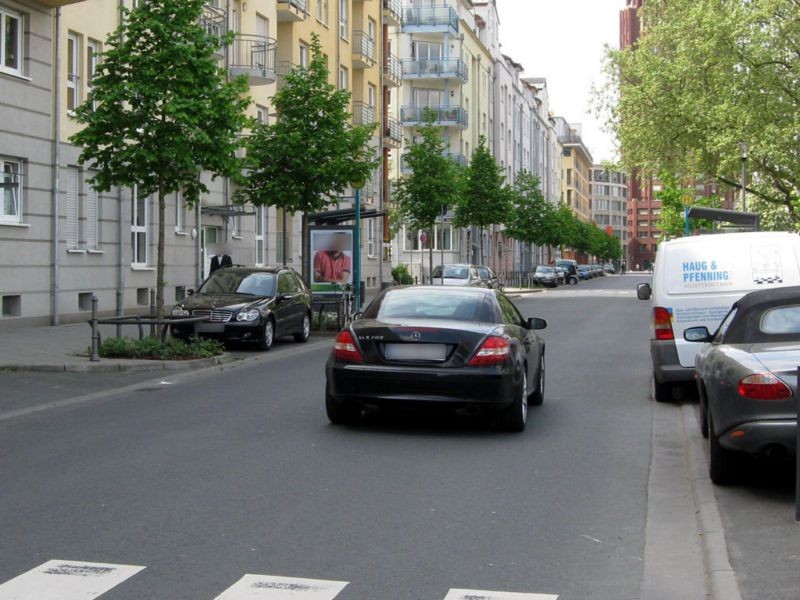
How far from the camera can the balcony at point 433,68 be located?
7038cm

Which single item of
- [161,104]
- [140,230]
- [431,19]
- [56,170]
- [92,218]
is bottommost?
[140,230]

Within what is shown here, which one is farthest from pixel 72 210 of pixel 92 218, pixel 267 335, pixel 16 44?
pixel 267 335

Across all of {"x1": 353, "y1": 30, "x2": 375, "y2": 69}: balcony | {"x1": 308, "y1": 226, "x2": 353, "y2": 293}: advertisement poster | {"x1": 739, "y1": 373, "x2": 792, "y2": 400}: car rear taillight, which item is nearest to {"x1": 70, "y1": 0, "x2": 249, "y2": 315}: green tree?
{"x1": 308, "y1": 226, "x2": 353, "y2": 293}: advertisement poster

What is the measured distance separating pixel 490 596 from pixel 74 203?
22.3m

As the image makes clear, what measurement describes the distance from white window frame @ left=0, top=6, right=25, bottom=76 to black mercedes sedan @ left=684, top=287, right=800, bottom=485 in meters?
18.6

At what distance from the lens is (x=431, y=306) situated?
1038 cm

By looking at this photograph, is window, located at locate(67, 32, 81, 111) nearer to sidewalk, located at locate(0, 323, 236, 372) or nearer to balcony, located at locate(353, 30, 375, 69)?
sidewalk, located at locate(0, 323, 236, 372)

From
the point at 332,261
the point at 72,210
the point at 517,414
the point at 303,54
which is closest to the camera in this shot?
the point at 517,414

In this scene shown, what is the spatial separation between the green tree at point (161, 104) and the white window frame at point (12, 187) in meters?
5.76

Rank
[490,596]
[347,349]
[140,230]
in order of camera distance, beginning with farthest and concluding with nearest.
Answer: [140,230] < [347,349] < [490,596]

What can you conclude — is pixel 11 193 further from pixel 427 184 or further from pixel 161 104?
pixel 427 184

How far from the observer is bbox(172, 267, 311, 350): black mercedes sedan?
19.2 metres

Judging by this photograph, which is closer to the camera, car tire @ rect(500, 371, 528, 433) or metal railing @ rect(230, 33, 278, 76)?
car tire @ rect(500, 371, 528, 433)

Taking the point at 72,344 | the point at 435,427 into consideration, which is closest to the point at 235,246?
the point at 72,344
